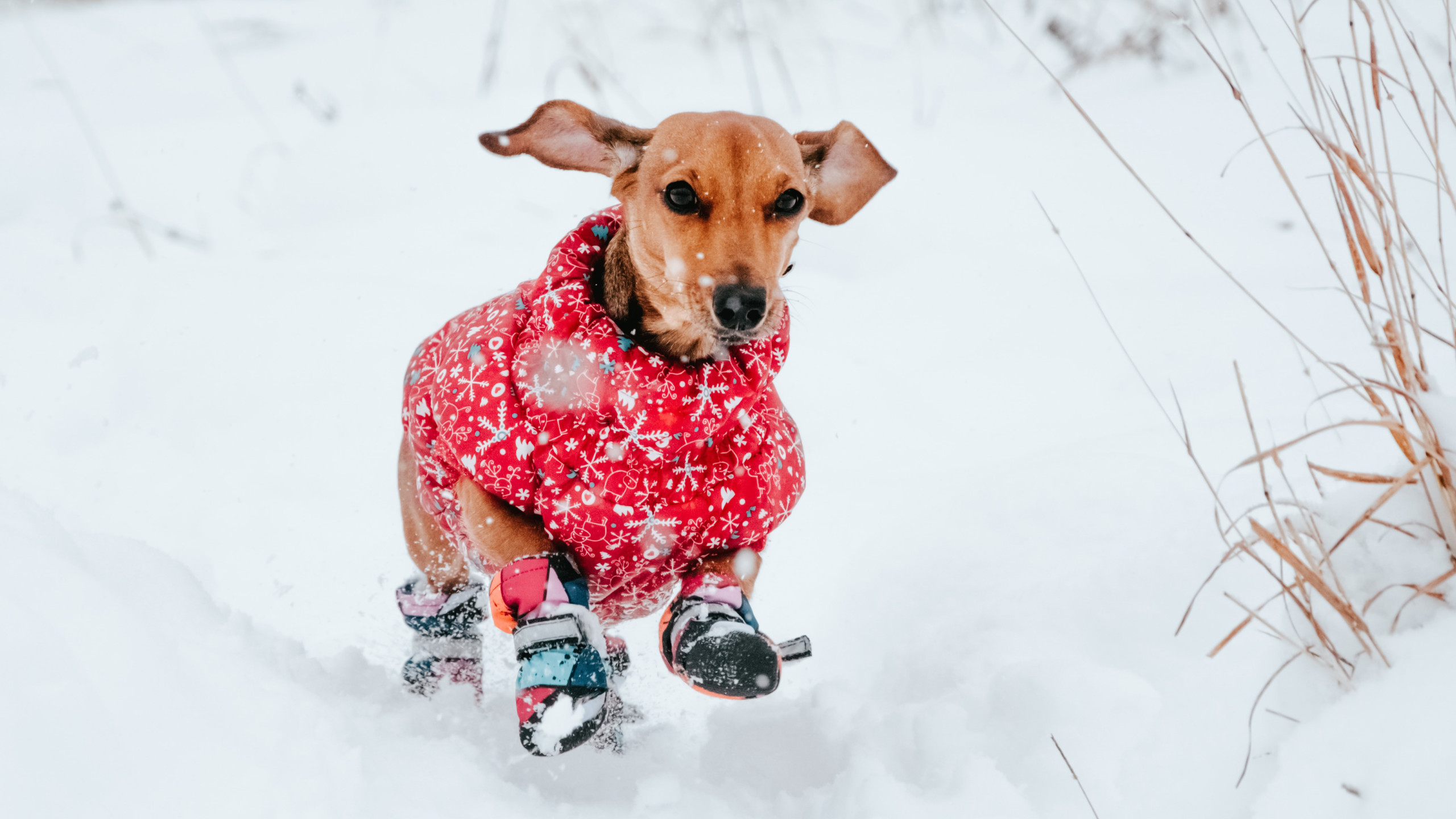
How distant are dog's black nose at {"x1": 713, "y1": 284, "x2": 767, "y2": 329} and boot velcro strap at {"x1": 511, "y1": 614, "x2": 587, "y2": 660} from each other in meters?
0.63

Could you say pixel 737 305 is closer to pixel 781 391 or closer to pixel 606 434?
pixel 606 434

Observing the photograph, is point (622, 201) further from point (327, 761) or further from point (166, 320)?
point (166, 320)

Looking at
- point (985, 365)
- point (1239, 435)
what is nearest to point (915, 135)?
point (985, 365)

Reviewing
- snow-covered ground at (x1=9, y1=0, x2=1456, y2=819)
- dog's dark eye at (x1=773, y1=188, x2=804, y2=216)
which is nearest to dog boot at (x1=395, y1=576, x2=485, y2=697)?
snow-covered ground at (x1=9, y1=0, x2=1456, y2=819)

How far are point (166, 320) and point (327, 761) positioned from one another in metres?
2.50

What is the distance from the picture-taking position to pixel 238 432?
9.90ft

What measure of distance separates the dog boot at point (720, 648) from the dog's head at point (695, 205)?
0.50 meters

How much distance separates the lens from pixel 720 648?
1591 millimetres

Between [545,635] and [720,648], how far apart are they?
0.31 meters

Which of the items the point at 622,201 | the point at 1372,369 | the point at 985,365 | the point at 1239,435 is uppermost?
the point at 622,201

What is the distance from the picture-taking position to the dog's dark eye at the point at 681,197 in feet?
6.08

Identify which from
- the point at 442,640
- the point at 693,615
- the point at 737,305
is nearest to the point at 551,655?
the point at 693,615

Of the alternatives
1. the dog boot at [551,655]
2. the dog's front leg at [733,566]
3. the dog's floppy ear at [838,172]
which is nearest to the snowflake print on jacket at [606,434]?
the dog's front leg at [733,566]

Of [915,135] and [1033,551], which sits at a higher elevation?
[915,135]
